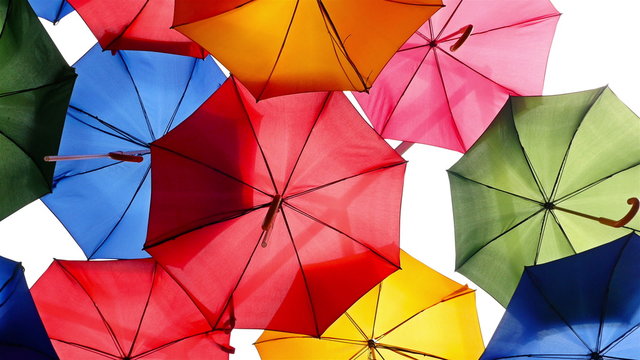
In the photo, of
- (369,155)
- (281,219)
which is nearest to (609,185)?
(369,155)

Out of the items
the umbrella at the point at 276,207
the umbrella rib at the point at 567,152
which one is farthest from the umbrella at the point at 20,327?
the umbrella rib at the point at 567,152

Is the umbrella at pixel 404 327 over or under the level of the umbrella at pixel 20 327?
over

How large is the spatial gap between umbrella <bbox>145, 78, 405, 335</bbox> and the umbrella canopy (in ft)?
3.11

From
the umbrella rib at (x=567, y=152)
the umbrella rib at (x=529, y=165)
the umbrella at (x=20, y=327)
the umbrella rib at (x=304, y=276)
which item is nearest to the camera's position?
the umbrella at (x=20, y=327)

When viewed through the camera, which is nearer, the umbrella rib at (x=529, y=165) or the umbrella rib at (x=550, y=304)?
the umbrella rib at (x=550, y=304)

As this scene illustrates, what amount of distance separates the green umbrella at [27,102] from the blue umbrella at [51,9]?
3.96 feet

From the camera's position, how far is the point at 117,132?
469cm

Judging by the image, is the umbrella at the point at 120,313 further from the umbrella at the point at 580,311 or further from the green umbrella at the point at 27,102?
the umbrella at the point at 580,311

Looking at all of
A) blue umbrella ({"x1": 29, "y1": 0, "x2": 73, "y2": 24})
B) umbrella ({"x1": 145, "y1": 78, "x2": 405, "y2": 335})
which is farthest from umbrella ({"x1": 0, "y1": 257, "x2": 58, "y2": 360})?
blue umbrella ({"x1": 29, "y1": 0, "x2": 73, "y2": 24})

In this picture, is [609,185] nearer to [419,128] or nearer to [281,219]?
[419,128]

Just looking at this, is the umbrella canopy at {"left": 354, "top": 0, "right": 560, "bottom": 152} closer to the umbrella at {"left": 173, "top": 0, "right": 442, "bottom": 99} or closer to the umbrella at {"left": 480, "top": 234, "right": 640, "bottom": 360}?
the umbrella at {"left": 173, "top": 0, "right": 442, "bottom": 99}

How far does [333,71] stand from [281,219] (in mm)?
1195

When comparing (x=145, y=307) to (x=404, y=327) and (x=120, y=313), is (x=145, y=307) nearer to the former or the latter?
(x=120, y=313)

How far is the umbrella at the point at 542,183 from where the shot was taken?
4.28 m
